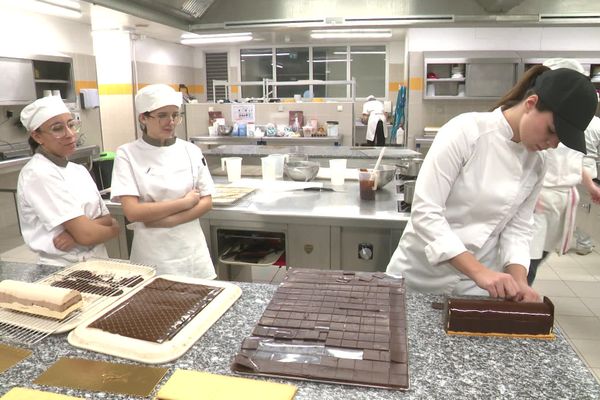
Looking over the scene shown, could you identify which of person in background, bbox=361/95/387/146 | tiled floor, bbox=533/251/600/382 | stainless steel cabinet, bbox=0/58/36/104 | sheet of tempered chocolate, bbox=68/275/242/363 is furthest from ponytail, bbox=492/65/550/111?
person in background, bbox=361/95/387/146

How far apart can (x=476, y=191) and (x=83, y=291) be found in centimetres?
120

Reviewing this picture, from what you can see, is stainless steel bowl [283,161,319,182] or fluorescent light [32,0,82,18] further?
fluorescent light [32,0,82,18]

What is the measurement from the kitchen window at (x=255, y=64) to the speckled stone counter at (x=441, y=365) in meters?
10.4

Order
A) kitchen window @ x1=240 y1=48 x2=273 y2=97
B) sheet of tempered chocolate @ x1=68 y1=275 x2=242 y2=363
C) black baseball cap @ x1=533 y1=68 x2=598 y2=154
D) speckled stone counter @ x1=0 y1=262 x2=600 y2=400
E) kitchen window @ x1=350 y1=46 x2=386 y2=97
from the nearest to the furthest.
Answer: speckled stone counter @ x1=0 y1=262 x2=600 y2=400
sheet of tempered chocolate @ x1=68 y1=275 x2=242 y2=363
black baseball cap @ x1=533 y1=68 x2=598 y2=154
kitchen window @ x1=350 y1=46 x2=386 y2=97
kitchen window @ x1=240 y1=48 x2=273 y2=97

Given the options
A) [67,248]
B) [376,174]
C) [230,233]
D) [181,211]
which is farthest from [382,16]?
[67,248]

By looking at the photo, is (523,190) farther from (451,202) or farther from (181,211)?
(181,211)

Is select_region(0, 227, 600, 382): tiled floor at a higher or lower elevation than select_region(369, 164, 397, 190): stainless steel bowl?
lower

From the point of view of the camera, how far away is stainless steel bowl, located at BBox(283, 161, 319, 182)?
313 cm

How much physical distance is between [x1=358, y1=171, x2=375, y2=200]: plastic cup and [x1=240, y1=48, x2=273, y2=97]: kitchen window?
29.1 ft

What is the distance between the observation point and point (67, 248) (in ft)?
5.73

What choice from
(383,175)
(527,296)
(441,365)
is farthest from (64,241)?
(383,175)

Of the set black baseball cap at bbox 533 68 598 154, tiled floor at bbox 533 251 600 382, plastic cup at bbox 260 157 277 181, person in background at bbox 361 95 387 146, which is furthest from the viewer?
person in background at bbox 361 95 387 146

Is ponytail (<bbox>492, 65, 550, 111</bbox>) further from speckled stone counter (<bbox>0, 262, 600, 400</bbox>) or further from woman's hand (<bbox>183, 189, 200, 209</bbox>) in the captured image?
woman's hand (<bbox>183, 189, 200, 209</bbox>)

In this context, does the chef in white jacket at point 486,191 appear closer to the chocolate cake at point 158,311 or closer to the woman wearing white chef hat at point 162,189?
the chocolate cake at point 158,311
